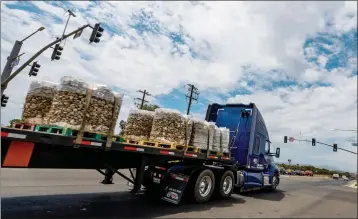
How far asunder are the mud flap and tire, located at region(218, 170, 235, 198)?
1.98 meters

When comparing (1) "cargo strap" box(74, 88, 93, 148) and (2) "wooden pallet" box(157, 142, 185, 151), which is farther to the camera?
(2) "wooden pallet" box(157, 142, 185, 151)

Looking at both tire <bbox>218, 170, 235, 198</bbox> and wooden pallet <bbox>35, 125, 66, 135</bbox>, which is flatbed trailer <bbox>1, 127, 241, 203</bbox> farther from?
tire <bbox>218, 170, 235, 198</bbox>

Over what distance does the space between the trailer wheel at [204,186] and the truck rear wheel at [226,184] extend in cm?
59

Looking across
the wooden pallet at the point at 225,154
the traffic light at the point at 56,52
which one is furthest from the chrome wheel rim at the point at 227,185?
the traffic light at the point at 56,52

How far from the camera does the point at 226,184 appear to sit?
30.8 ft

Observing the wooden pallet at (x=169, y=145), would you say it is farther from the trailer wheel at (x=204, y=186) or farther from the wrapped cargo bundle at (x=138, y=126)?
the trailer wheel at (x=204, y=186)

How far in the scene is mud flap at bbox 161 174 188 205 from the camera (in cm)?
723

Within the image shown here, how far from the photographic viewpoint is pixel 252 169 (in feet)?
36.1

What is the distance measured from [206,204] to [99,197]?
287 cm

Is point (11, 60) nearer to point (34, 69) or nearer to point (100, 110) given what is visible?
point (34, 69)

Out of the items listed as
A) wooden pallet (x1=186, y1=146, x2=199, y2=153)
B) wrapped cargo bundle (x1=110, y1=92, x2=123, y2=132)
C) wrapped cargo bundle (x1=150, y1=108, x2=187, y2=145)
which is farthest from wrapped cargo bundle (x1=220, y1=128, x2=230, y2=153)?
wrapped cargo bundle (x1=110, y1=92, x2=123, y2=132)

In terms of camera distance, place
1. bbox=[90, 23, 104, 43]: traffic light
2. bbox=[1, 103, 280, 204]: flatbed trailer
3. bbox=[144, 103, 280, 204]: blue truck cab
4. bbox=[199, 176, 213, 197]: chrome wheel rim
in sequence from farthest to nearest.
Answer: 1. bbox=[90, 23, 104, 43]: traffic light
2. bbox=[199, 176, 213, 197]: chrome wheel rim
3. bbox=[144, 103, 280, 204]: blue truck cab
4. bbox=[1, 103, 280, 204]: flatbed trailer

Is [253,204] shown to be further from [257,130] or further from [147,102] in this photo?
[147,102]

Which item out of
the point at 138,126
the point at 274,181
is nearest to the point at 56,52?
the point at 138,126
